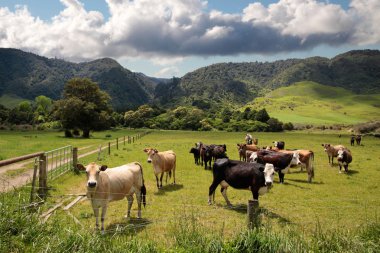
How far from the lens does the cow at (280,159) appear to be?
63.7 feet

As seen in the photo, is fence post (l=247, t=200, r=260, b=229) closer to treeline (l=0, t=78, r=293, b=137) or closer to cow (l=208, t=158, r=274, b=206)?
cow (l=208, t=158, r=274, b=206)

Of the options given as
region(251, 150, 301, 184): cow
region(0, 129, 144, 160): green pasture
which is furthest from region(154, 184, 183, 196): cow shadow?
region(0, 129, 144, 160): green pasture

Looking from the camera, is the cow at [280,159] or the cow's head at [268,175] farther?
the cow at [280,159]

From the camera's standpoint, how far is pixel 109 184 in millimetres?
10633

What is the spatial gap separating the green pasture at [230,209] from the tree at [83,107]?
132 ft

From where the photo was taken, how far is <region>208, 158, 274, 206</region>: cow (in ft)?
41.7

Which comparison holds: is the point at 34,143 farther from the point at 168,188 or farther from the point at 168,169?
the point at 168,188

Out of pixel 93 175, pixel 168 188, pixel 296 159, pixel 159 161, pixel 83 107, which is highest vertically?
pixel 83 107

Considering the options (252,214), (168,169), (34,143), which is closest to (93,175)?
(252,214)

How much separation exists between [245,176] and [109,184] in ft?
18.1

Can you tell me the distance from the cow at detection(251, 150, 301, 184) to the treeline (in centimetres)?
4827

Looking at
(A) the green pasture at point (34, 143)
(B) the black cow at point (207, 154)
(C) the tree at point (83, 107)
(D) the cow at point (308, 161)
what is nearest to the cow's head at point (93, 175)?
(D) the cow at point (308, 161)

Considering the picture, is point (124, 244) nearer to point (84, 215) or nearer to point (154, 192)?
point (84, 215)

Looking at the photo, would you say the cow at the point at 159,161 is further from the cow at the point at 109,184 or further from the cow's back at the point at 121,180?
the cow's back at the point at 121,180
